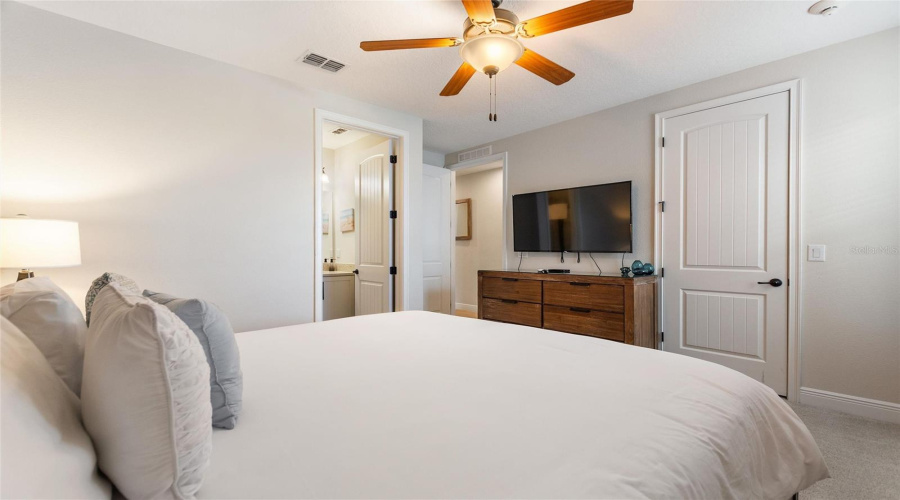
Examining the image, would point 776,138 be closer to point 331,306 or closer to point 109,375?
point 109,375

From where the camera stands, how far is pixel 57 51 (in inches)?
89.6

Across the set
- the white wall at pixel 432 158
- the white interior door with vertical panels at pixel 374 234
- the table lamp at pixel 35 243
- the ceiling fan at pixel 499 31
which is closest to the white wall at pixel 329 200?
the white interior door with vertical panels at pixel 374 234

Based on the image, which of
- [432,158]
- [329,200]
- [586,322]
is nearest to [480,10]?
[586,322]

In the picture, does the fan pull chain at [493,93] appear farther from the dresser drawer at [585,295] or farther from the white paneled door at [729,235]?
the dresser drawer at [585,295]

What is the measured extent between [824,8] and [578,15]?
1628 mm

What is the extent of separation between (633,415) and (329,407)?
2.57 ft

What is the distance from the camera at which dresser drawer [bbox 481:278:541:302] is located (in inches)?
151

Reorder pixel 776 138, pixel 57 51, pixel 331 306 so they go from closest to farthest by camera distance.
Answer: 1. pixel 57 51
2. pixel 776 138
3. pixel 331 306

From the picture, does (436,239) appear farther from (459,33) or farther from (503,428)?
(503,428)

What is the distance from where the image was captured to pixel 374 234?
427 cm

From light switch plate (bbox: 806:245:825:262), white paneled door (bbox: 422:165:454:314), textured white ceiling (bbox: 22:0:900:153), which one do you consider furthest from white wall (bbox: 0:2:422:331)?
light switch plate (bbox: 806:245:825:262)

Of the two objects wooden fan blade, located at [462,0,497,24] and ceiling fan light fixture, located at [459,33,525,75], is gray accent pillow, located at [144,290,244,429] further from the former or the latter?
ceiling fan light fixture, located at [459,33,525,75]

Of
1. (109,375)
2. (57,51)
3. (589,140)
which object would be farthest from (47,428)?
(589,140)

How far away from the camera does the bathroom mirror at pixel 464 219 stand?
671cm
